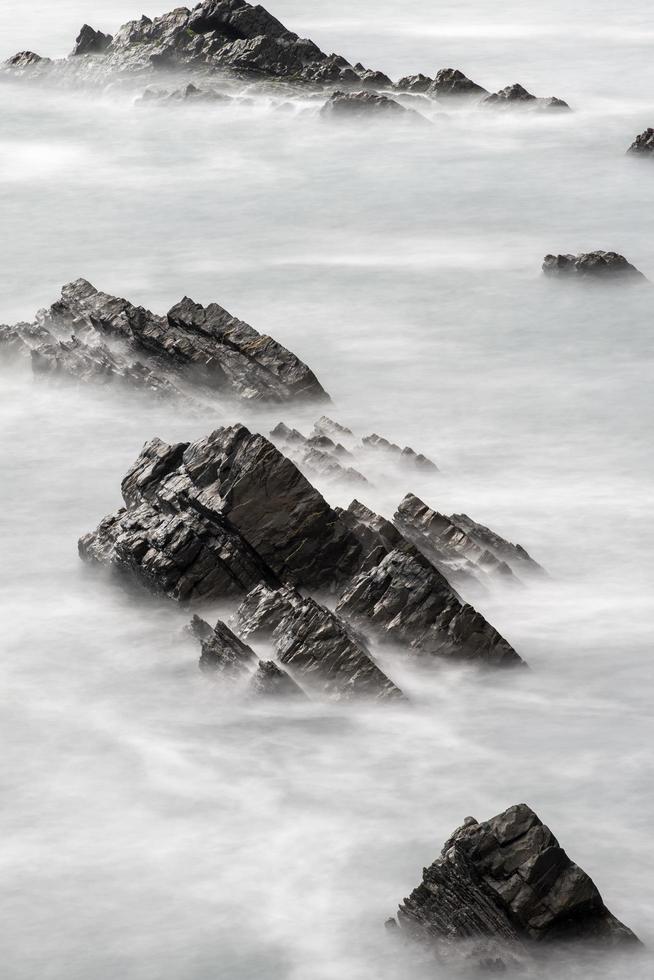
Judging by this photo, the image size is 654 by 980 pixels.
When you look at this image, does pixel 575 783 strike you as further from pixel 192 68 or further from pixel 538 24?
pixel 538 24

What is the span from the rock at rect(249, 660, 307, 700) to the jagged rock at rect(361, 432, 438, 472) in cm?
717

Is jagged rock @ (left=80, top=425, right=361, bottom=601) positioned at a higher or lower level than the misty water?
higher

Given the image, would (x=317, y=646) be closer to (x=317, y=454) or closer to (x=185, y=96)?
(x=317, y=454)

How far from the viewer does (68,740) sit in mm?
17562

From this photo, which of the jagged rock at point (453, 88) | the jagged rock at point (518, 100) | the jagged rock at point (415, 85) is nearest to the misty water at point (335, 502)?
the jagged rock at point (518, 100)

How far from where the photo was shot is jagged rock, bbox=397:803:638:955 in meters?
13.9

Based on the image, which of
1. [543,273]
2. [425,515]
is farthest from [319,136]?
[425,515]

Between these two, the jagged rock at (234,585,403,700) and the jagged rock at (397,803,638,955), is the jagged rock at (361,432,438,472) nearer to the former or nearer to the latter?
the jagged rock at (234,585,403,700)

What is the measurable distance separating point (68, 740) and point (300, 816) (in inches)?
122

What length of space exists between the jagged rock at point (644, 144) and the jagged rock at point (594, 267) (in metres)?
11.0

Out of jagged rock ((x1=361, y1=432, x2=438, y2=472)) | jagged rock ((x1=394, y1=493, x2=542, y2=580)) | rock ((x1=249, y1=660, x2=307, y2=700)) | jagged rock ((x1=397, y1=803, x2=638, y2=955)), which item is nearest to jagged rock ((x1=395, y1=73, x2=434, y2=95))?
jagged rock ((x1=361, y1=432, x2=438, y2=472))

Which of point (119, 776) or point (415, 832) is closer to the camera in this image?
point (415, 832)

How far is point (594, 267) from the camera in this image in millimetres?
34656

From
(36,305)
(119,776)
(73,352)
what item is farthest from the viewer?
(36,305)
